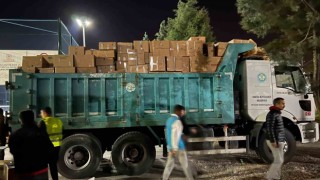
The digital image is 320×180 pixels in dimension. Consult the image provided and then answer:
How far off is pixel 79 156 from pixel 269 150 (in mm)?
4457

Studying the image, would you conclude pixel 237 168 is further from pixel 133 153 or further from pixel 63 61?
pixel 63 61

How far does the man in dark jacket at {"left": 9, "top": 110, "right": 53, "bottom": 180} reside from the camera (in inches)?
163

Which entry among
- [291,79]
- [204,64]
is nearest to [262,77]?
[291,79]

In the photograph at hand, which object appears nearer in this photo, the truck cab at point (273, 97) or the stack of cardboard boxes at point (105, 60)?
the stack of cardboard boxes at point (105, 60)

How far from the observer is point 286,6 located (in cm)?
900

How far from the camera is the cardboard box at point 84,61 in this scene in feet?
28.4

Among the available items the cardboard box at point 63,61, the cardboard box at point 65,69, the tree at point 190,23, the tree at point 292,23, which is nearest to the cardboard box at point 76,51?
the cardboard box at point 63,61

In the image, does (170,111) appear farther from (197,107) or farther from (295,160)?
(295,160)

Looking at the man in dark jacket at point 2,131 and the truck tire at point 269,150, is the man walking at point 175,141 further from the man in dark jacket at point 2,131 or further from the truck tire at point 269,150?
the man in dark jacket at point 2,131

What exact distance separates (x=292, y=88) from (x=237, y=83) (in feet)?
4.53

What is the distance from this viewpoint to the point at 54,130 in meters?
7.53

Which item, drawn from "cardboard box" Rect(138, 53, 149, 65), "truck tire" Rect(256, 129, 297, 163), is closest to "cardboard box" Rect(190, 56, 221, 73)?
"cardboard box" Rect(138, 53, 149, 65)

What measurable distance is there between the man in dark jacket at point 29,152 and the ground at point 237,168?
4577 millimetres

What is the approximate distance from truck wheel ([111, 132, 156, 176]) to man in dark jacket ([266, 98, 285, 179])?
2716 millimetres
